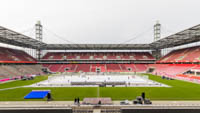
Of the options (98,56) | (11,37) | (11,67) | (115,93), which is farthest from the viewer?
(98,56)

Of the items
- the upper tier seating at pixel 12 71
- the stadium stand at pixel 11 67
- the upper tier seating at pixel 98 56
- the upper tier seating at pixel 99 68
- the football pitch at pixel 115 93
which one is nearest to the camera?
the football pitch at pixel 115 93

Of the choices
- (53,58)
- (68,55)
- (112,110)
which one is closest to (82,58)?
(68,55)

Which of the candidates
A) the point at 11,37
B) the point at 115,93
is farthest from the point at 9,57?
the point at 115,93

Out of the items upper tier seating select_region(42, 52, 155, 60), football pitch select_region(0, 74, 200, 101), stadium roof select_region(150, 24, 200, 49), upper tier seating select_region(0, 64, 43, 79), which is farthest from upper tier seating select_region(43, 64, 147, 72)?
football pitch select_region(0, 74, 200, 101)

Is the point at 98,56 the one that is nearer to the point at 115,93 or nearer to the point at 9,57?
the point at 9,57

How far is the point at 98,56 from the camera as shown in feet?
204

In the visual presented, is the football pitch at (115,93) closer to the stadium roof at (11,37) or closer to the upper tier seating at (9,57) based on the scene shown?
the stadium roof at (11,37)

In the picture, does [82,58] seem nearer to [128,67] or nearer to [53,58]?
[53,58]

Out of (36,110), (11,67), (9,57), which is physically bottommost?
(36,110)

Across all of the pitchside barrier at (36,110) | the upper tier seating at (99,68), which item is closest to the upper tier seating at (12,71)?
the upper tier seating at (99,68)

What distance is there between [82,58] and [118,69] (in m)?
23.2

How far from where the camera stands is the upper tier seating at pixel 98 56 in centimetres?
6000

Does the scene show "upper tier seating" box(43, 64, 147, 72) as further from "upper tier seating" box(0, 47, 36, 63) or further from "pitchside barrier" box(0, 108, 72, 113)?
"pitchside barrier" box(0, 108, 72, 113)

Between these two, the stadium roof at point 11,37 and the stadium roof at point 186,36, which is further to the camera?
the stadium roof at point 186,36
